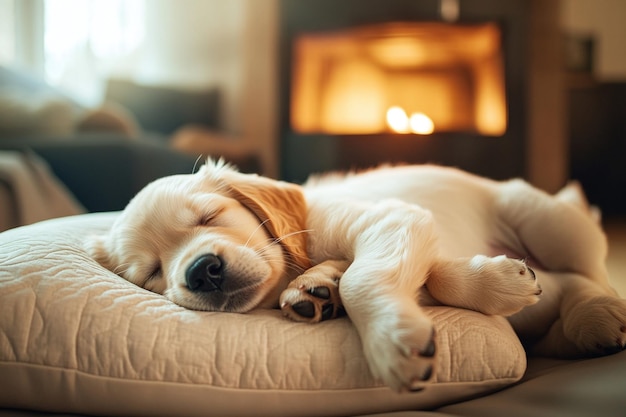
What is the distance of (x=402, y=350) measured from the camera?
112cm

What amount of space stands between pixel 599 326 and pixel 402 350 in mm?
634

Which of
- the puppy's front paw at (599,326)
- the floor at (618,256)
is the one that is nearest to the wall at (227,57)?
the floor at (618,256)

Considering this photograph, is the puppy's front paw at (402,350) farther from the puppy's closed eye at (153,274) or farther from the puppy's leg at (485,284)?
the puppy's closed eye at (153,274)

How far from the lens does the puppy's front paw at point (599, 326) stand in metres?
1.47

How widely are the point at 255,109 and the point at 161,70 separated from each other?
154 cm

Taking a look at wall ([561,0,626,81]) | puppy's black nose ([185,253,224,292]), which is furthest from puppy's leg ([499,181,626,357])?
wall ([561,0,626,81])

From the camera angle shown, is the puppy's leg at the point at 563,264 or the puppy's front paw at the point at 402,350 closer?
the puppy's front paw at the point at 402,350

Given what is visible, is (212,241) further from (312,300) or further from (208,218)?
(312,300)

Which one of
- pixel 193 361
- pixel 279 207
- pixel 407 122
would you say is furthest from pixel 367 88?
pixel 193 361

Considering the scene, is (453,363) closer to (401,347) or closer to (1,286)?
(401,347)

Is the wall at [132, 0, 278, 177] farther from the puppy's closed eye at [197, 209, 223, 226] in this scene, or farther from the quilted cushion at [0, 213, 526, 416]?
the quilted cushion at [0, 213, 526, 416]

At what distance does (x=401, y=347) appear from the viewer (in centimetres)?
112

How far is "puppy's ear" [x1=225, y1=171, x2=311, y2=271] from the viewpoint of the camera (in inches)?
65.4

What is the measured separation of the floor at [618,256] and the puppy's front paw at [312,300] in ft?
3.12
